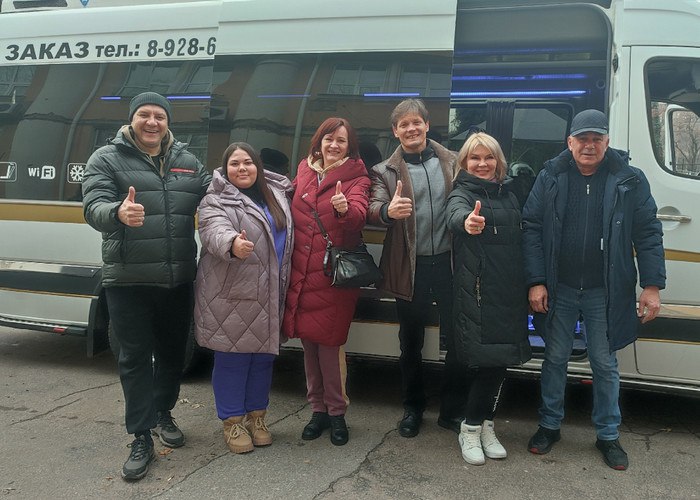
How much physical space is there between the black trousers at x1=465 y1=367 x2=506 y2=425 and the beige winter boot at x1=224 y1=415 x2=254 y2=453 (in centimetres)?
118

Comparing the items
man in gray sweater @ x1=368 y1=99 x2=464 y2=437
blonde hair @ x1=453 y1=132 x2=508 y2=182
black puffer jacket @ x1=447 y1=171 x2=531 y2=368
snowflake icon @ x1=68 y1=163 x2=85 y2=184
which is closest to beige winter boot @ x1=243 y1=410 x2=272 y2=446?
man in gray sweater @ x1=368 y1=99 x2=464 y2=437

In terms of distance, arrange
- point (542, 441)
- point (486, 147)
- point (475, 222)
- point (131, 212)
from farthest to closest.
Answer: point (542, 441) → point (486, 147) → point (475, 222) → point (131, 212)

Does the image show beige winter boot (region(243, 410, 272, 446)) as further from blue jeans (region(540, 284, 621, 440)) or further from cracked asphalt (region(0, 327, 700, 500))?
blue jeans (region(540, 284, 621, 440))

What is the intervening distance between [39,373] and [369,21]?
356 cm

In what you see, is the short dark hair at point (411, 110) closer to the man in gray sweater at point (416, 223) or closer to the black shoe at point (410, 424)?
the man in gray sweater at point (416, 223)

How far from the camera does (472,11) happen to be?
12.9 ft

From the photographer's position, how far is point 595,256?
2.99 meters

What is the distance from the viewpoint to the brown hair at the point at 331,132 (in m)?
3.08

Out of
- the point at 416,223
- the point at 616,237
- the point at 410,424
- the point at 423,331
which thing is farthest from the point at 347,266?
the point at 616,237

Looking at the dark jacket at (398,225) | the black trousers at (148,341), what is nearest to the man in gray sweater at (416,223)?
the dark jacket at (398,225)

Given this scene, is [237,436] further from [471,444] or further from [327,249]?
[471,444]

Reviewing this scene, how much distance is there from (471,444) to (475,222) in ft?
3.96

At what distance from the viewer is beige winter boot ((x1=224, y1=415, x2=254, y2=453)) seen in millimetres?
3113

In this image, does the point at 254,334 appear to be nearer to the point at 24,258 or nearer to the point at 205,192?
the point at 205,192
